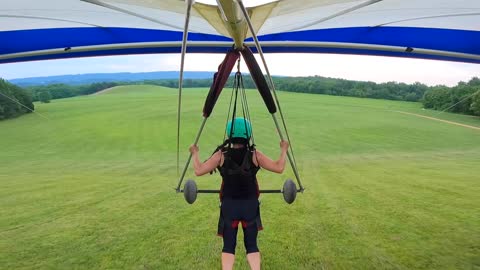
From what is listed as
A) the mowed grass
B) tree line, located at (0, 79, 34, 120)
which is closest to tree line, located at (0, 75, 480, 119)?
A: tree line, located at (0, 79, 34, 120)

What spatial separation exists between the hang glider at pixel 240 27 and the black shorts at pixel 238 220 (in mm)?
1248

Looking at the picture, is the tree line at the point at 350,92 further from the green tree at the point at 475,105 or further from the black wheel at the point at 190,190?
the black wheel at the point at 190,190

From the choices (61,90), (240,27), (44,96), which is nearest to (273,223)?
(240,27)

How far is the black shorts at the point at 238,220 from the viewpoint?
9.96 feet

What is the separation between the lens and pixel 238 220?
10.0 ft

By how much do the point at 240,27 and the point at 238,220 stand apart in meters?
1.46

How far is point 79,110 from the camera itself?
146 feet

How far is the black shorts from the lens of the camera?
3037mm

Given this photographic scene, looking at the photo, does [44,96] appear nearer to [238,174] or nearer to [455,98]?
[455,98]

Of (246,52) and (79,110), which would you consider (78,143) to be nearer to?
(79,110)

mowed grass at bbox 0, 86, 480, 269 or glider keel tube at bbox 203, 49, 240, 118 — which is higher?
glider keel tube at bbox 203, 49, 240, 118

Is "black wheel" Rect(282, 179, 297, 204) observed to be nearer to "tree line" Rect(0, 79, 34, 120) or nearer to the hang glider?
the hang glider

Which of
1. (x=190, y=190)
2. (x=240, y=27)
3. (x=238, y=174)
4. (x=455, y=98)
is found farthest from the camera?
(x=455, y=98)

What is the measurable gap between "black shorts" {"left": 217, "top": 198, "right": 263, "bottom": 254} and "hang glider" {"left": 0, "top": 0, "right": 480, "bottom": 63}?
49.1 inches
